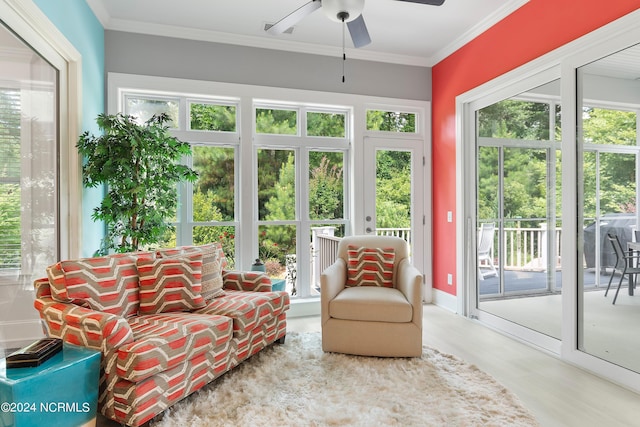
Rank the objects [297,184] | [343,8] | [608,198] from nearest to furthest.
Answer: [343,8] < [608,198] < [297,184]

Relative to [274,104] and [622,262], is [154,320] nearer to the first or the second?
[274,104]

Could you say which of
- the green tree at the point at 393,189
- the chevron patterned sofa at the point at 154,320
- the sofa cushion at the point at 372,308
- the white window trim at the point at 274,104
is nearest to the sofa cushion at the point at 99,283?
the chevron patterned sofa at the point at 154,320

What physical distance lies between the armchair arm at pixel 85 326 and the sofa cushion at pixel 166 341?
0.07m

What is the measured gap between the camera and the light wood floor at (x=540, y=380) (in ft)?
6.77

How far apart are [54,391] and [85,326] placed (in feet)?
1.11

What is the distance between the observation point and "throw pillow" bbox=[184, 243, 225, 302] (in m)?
2.83

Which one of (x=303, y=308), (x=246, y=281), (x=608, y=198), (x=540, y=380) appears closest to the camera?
(x=540, y=380)

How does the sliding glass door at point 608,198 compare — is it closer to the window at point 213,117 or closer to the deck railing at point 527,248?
the deck railing at point 527,248

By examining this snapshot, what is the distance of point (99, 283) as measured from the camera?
222 centimetres

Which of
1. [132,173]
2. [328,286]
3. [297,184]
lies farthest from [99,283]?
[297,184]

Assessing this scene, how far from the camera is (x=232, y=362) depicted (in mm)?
2475

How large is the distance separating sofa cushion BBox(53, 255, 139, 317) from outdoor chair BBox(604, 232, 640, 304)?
10.8 feet

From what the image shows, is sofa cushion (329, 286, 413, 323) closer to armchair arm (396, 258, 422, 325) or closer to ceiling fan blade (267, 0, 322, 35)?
armchair arm (396, 258, 422, 325)

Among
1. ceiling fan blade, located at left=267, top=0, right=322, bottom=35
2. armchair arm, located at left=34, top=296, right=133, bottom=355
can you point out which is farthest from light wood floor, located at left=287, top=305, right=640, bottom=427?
ceiling fan blade, located at left=267, top=0, right=322, bottom=35
